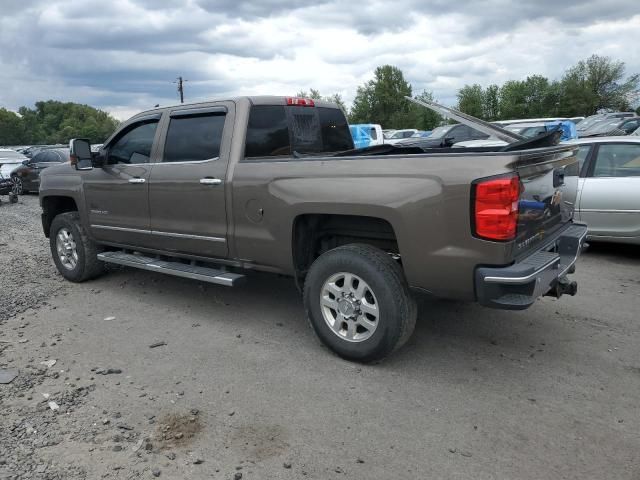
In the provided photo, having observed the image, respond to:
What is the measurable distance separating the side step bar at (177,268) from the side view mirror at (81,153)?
996 mm

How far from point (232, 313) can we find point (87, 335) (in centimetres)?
131

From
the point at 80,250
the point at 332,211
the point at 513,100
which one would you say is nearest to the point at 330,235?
the point at 332,211

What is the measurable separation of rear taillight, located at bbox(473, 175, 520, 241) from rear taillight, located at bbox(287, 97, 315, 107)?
7.93 ft

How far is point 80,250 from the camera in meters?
6.25

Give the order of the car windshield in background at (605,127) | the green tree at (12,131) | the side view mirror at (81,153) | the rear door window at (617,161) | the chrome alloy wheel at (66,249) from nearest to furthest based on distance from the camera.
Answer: the side view mirror at (81,153), the chrome alloy wheel at (66,249), the rear door window at (617,161), the car windshield in background at (605,127), the green tree at (12,131)

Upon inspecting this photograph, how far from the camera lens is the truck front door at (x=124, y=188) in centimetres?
536

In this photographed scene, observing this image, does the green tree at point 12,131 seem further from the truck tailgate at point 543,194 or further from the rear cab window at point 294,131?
the truck tailgate at point 543,194

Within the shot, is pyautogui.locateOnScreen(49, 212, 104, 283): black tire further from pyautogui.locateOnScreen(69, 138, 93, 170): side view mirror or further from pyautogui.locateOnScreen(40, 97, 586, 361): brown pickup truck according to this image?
pyautogui.locateOnScreen(69, 138, 93, 170): side view mirror

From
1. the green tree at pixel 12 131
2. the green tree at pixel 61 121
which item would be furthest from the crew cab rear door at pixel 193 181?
the green tree at pixel 12 131

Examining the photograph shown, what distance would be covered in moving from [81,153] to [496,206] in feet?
14.7

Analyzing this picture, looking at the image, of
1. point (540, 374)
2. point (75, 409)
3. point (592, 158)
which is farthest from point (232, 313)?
point (592, 158)

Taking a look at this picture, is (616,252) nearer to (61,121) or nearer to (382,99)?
(382,99)

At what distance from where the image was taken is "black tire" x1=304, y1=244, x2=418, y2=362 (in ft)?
12.0

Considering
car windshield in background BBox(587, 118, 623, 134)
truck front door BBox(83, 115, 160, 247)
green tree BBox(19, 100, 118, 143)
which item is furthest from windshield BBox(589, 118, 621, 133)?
green tree BBox(19, 100, 118, 143)
